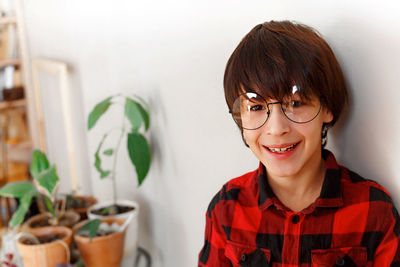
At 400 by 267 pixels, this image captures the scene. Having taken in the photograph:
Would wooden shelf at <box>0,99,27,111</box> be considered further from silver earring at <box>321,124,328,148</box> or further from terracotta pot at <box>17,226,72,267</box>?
silver earring at <box>321,124,328,148</box>

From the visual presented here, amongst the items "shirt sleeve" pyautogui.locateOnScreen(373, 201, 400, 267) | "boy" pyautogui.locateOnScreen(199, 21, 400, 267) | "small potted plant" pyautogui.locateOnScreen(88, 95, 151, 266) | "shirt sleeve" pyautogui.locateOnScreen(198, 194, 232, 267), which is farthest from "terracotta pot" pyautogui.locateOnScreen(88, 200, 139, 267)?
"shirt sleeve" pyautogui.locateOnScreen(373, 201, 400, 267)

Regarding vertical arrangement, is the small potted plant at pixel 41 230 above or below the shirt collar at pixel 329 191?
below

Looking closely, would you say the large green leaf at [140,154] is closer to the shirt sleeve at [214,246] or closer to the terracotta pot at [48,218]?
the terracotta pot at [48,218]

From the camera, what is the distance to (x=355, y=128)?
0.86 meters

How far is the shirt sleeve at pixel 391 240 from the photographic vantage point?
0.77m

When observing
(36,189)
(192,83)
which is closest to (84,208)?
(36,189)

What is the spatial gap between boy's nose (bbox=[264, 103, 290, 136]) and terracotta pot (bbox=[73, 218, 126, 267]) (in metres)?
0.89

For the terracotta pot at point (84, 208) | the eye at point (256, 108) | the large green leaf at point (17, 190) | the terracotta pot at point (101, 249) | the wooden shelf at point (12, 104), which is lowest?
the terracotta pot at point (101, 249)

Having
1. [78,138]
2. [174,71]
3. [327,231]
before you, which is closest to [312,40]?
[327,231]

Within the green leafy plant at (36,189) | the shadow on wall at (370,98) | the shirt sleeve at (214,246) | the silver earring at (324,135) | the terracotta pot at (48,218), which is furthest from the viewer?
the terracotta pot at (48,218)

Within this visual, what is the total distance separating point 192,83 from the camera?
1.29 meters

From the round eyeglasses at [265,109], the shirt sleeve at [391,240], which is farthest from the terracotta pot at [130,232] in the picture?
the shirt sleeve at [391,240]

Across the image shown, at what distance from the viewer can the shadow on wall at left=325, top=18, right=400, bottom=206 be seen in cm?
76

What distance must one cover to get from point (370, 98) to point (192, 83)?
583 millimetres
